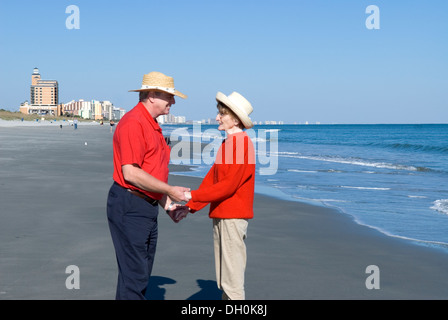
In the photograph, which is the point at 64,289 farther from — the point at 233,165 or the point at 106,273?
the point at 233,165

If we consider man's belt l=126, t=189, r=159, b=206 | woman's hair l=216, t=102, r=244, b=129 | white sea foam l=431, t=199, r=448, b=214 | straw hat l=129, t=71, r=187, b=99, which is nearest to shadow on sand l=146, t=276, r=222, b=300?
man's belt l=126, t=189, r=159, b=206

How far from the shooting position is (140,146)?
336 centimetres

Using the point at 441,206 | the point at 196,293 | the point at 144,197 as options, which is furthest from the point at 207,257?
the point at 441,206

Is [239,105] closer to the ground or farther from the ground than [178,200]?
farther from the ground

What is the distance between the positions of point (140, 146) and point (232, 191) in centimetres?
72

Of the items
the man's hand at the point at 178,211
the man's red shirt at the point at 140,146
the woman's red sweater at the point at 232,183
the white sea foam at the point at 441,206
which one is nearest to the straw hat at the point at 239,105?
the woman's red sweater at the point at 232,183

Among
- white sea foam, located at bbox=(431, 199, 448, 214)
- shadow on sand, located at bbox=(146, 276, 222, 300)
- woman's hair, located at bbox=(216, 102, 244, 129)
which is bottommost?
shadow on sand, located at bbox=(146, 276, 222, 300)

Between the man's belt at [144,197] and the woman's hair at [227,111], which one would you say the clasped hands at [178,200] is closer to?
the man's belt at [144,197]

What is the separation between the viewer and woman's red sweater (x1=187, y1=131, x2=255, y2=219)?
357 cm

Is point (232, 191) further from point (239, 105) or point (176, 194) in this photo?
point (239, 105)

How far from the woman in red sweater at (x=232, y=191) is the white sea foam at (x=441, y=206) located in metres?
6.93

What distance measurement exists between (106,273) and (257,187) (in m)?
7.91

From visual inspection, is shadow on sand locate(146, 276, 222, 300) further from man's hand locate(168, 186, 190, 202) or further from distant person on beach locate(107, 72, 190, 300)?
man's hand locate(168, 186, 190, 202)

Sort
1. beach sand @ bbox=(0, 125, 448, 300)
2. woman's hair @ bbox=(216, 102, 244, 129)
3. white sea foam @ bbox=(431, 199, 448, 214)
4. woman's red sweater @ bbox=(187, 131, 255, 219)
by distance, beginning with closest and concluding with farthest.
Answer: woman's red sweater @ bbox=(187, 131, 255, 219), woman's hair @ bbox=(216, 102, 244, 129), beach sand @ bbox=(0, 125, 448, 300), white sea foam @ bbox=(431, 199, 448, 214)
